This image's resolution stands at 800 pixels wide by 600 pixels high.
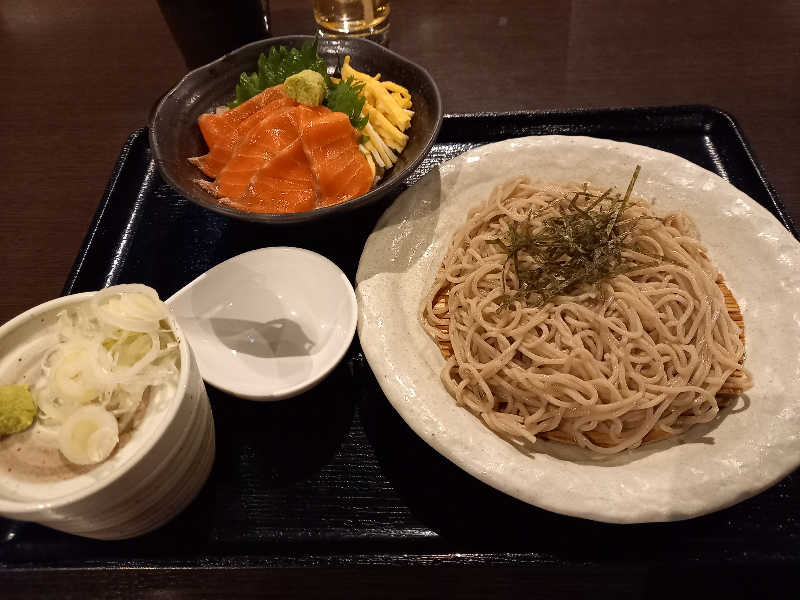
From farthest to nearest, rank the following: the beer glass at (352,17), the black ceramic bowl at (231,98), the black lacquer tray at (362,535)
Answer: the beer glass at (352,17)
the black ceramic bowl at (231,98)
the black lacquer tray at (362,535)

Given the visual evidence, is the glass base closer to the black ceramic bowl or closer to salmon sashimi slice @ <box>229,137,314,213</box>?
the black ceramic bowl

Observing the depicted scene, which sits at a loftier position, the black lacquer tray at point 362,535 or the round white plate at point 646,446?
the round white plate at point 646,446

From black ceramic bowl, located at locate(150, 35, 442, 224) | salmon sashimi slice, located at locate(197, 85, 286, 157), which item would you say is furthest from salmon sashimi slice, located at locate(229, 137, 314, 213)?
salmon sashimi slice, located at locate(197, 85, 286, 157)

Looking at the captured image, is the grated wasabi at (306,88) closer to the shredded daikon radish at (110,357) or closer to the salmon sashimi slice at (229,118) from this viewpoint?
the salmon sashimi slice at (229,118)

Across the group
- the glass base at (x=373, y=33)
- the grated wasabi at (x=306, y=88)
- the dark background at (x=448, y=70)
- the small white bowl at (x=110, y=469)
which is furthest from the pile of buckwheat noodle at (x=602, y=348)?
the glass base at (x=373, y=33)

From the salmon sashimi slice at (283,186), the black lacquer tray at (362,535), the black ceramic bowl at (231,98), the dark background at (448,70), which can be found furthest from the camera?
the dark background at (448,70)

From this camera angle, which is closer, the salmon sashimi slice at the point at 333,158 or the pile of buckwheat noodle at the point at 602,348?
the pile of buckwheat noodle at the point at 602,348

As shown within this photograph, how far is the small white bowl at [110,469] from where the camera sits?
48.3 inches

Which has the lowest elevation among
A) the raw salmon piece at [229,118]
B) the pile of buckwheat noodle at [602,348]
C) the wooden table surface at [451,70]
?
the pile of buckwheat noodle at [602,348]

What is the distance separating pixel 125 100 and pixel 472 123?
2281 millimetres

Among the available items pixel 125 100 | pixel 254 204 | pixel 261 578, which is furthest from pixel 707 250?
A: pixel 125 100

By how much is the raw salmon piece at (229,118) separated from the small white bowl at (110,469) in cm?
110

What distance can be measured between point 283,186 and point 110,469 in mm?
1303

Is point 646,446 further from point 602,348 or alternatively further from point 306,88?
point 306,88
